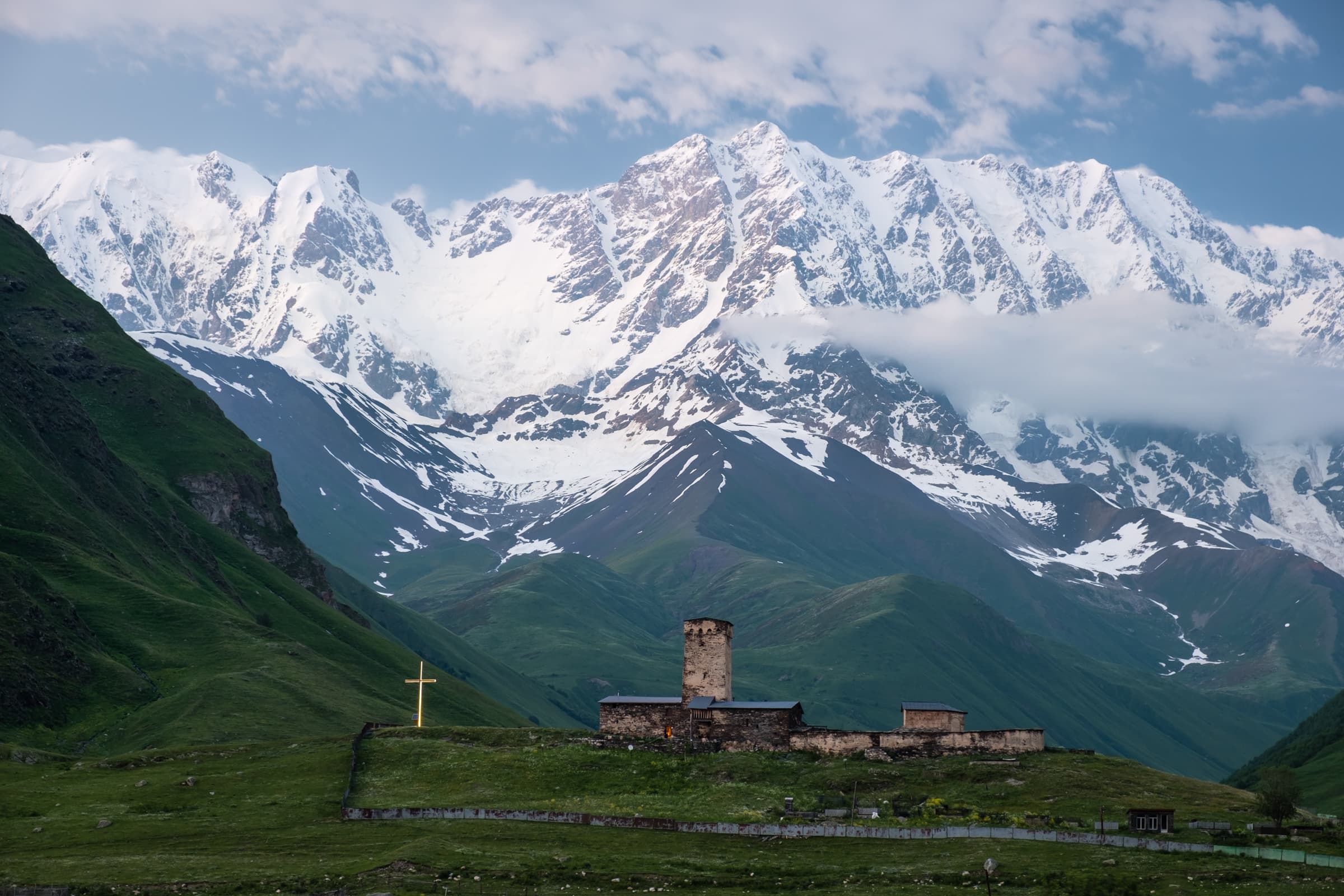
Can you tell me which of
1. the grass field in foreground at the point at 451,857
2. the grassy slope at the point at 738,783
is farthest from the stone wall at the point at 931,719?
the grass field in foreground at the point at 451,857

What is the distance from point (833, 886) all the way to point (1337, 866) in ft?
80.1

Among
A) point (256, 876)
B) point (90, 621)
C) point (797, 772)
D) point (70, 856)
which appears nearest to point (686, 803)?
point (797, 772)

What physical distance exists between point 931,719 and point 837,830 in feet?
132

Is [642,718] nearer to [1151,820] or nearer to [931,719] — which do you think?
[931,719]

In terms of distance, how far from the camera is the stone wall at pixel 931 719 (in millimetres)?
121500

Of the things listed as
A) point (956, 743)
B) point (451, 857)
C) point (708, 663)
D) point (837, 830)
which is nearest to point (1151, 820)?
point (837, 830)

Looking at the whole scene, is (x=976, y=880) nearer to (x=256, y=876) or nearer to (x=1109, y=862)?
(x=1109, y=862)

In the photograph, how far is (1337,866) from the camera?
7438 centimetres

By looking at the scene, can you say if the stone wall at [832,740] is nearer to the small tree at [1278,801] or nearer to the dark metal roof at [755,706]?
the dark metal roof at [755,706]

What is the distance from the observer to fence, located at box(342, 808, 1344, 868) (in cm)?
7756

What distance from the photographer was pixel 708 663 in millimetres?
117438

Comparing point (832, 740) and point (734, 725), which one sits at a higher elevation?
point (734, 725)

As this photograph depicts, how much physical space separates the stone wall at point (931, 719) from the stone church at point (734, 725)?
0.08 meters

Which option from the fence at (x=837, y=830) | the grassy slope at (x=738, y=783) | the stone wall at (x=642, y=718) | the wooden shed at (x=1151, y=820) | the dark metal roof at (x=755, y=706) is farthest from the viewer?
the stone wall at (x=642, y=718)
